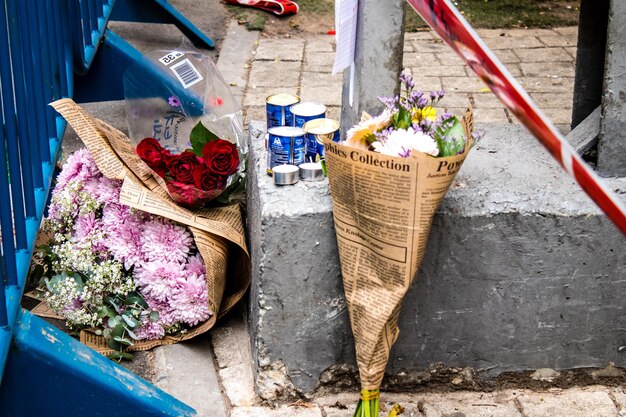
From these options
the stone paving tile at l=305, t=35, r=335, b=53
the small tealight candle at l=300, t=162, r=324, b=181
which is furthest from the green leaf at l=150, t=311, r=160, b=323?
the stone paving tile at l=305, t=35, r=335, b=53

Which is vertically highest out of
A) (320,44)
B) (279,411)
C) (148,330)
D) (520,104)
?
(520,104)

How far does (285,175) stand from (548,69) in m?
2.96

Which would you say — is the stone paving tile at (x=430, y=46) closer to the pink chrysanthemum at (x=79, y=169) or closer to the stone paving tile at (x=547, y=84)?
the stone paving tile at (x=547, y=84)

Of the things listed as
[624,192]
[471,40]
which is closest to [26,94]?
[471,40]

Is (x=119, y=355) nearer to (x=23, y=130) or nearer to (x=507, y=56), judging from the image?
(x=23, y=130)

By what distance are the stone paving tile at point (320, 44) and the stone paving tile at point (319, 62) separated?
0.25 feet

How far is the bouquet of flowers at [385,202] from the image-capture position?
216 centimetres

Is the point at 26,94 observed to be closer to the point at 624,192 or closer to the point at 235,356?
the point at 235,356

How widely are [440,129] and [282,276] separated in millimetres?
596

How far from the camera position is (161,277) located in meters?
2.76

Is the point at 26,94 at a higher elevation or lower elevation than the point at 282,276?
higher

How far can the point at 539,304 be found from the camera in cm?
256

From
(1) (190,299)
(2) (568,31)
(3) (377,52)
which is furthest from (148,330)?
(2) (568,31)

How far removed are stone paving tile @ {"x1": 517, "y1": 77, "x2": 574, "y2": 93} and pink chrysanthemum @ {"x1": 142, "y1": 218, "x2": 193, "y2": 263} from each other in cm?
260
